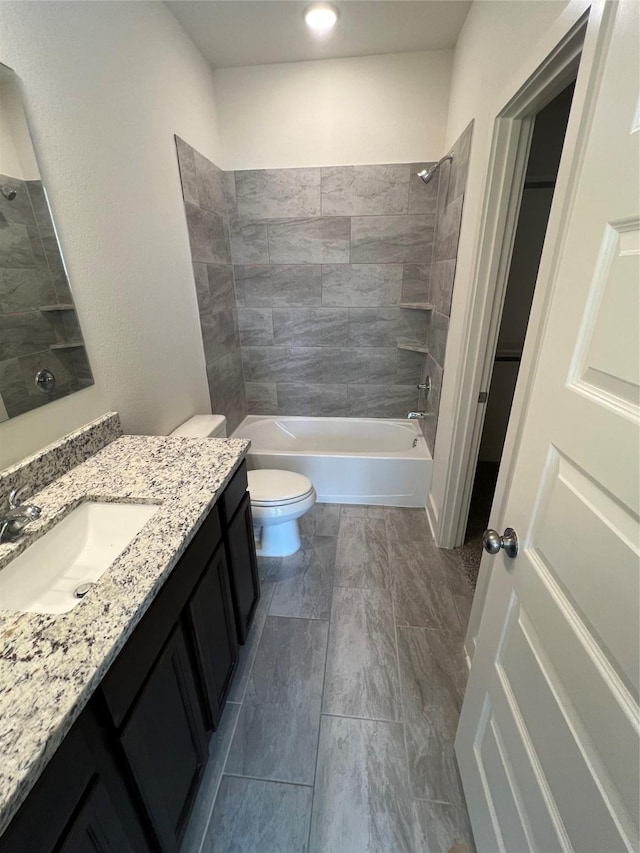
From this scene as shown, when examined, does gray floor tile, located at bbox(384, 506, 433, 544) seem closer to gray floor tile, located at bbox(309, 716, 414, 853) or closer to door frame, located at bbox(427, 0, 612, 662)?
door frame, located at bbox(427, 0, 612, 662)

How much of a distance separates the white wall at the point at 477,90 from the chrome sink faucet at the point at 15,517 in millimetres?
1703

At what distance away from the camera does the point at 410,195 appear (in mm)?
2361

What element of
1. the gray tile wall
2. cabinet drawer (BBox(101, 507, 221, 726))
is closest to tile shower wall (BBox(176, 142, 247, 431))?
the gray tile wall

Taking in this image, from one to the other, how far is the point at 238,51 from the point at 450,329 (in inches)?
77.3

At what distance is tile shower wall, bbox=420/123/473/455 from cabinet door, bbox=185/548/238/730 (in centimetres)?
157

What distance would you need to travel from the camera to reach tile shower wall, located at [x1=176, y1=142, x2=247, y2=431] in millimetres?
1988

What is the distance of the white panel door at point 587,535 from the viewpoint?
490mm

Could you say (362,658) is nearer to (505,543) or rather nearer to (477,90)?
(505,543)

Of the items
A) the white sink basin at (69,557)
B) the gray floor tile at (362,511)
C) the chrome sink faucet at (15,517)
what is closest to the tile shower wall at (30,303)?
the chrome sink faucet at (15,517)

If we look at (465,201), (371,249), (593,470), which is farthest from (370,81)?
(593,470)

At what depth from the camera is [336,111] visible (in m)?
2.23

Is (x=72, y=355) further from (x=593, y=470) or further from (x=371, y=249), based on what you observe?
(x=371, y=249)

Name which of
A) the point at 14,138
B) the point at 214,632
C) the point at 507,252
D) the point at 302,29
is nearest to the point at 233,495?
the point at 214,632

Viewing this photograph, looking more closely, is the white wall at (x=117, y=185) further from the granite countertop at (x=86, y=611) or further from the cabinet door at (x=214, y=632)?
the cabinet door at (x=214, y=632)
